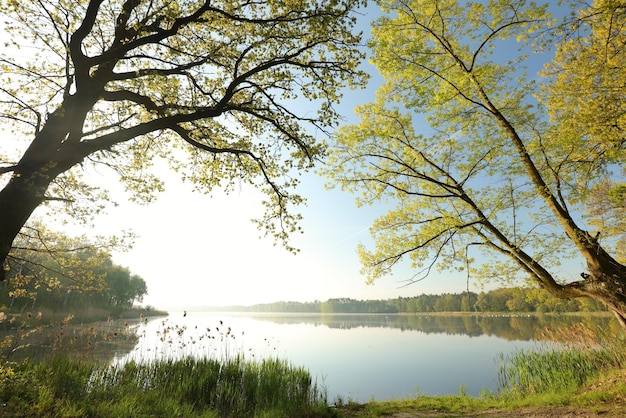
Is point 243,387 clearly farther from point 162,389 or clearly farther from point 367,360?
point 367,360

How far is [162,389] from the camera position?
271 inches

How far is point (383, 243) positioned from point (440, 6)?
720cm

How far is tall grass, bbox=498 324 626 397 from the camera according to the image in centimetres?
889

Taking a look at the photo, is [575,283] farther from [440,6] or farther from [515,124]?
[440,6]

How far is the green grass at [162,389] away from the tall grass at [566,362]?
7.07 metres

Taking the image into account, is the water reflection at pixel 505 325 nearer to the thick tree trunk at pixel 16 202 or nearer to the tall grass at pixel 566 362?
the tall grass at pixel 566 362

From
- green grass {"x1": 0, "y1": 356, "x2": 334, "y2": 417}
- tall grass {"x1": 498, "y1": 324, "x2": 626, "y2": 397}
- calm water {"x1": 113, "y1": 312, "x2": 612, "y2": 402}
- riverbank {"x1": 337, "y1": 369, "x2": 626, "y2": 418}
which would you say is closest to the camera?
green grass {"x1": 0, "y1": 356, "x2": 334, "y2": 417}

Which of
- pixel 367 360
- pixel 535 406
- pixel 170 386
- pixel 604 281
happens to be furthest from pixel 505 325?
pixel 170 386

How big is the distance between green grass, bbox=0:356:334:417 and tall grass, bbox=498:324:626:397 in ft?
23.2

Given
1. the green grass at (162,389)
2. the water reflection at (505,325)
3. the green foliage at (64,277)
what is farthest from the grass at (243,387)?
the green foliage at (64,277)

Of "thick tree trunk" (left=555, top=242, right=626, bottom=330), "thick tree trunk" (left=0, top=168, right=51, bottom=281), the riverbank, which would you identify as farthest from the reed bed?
"thick tree trunk" (left=555, top=242, right=626, bottom=330)

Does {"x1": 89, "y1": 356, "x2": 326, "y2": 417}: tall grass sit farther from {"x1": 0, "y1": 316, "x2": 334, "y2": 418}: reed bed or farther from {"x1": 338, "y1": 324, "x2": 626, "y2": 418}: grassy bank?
{"x1": 338, "y1": 324, "x2": 626, "y2": 418}: grassy bank

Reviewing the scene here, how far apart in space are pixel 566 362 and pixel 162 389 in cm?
1199

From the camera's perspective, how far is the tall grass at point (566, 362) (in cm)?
889
